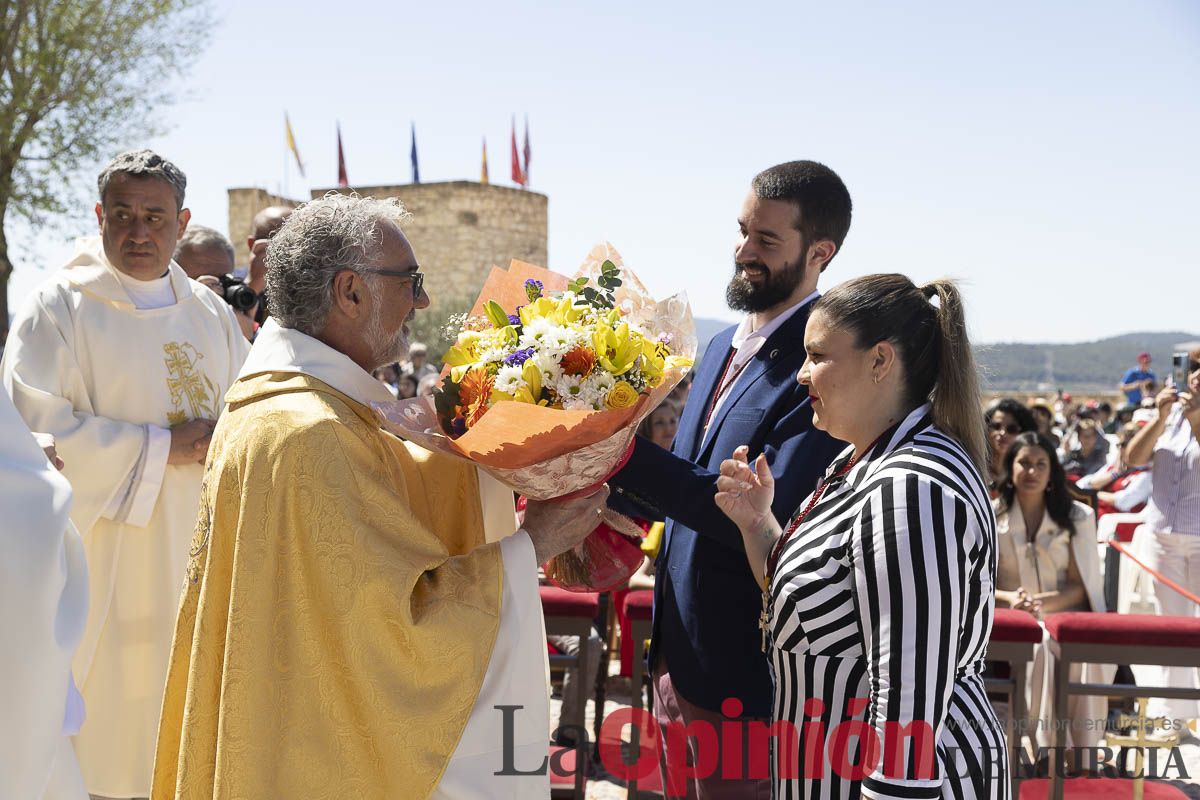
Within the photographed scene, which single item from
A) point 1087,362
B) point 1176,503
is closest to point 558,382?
point 1176,503

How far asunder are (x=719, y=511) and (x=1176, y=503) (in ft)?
16.3

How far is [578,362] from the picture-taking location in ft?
7.72

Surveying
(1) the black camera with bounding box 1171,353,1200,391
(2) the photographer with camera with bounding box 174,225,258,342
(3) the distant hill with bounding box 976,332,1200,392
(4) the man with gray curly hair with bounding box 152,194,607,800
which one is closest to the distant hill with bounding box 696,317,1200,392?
(3) the distant hill with bounding box 976,332,1200,392

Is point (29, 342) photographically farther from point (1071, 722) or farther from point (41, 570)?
point (1071, 722)

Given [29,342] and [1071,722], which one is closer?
[29,342]

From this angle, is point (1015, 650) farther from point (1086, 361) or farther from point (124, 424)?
point (1086, 361)

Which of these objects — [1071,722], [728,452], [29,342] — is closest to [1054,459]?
[1071,722]

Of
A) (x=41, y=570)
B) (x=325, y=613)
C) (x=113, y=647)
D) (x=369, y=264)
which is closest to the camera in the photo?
(x=41, y=570)

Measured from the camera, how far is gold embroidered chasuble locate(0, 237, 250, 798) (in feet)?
12.2

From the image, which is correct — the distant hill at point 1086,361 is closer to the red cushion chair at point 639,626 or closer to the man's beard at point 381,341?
the red cushion chair at point 639,626

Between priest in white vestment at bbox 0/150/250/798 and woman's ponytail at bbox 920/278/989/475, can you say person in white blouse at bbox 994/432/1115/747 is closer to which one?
woman's ponytail at bbox 920/278/989/475

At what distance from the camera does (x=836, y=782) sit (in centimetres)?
234

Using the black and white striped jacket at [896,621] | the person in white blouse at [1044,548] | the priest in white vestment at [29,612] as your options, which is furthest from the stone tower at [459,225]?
the priest in white vestment at [29,612]

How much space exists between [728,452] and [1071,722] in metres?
3.44
